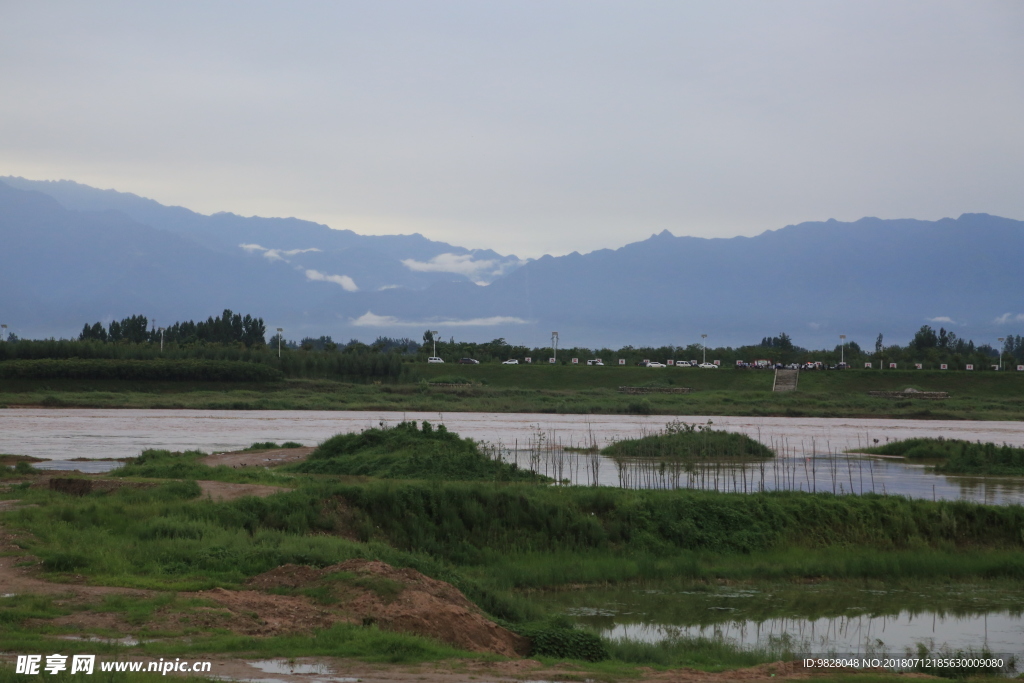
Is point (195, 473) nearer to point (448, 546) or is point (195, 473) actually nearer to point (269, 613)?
point (448, 546)

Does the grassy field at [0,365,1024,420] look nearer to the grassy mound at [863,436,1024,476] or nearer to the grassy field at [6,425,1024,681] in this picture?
the grassy mound at [863,436,1024,476]

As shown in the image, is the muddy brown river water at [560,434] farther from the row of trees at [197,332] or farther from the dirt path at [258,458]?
the row of trees at [197,332]

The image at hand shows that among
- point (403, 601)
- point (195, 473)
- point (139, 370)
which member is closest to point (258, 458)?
point (195, 473)

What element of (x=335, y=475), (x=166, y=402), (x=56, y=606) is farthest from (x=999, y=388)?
(x=56, y=606)

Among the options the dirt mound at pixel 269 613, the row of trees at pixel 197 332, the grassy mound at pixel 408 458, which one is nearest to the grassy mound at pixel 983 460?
the grassy mound at pixel 408 458

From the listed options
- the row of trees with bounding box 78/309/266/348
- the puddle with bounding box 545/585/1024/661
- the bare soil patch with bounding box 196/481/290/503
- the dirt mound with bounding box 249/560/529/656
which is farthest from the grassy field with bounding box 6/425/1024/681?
the row of trees with bounding box 78/309/266/348

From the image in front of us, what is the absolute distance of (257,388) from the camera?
73.4 m

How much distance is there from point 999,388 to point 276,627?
84140mm

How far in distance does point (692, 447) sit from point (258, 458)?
1460cm

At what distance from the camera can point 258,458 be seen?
88.5 ft

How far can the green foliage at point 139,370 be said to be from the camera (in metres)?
70.3

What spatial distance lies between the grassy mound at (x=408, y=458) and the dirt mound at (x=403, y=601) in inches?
354

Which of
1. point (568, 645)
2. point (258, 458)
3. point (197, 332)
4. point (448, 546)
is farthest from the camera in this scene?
point (197, 332)

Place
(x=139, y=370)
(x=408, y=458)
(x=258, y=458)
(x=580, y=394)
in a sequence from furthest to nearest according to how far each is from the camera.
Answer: (x=580, y=394) < (x=139, y=370) < (x=258, y=458) < (x=408, y=458)
